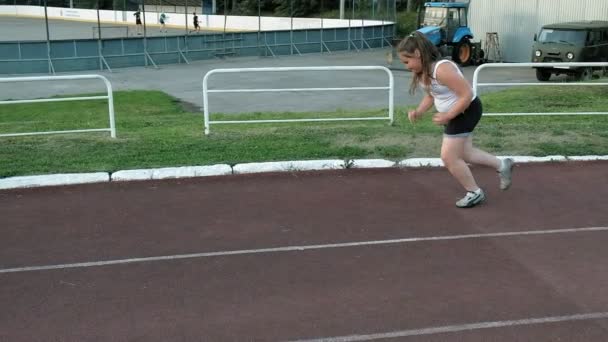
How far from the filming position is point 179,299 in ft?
17.5

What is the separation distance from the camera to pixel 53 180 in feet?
28.6

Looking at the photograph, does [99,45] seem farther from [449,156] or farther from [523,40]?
[449,156]

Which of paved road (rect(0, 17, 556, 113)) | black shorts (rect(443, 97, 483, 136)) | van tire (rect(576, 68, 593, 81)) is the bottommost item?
paved road (rect(0, 17, 556, 113))

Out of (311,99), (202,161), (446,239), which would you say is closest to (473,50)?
(311,99)

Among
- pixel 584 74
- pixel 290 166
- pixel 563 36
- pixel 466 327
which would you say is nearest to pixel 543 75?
pixel 584 74

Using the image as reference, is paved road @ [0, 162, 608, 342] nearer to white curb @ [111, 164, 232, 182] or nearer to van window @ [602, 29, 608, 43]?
white curb @ [111, 164, 232, 182]

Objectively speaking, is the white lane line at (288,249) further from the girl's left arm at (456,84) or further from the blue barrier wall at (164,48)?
the blue barrier wall at (164,48)

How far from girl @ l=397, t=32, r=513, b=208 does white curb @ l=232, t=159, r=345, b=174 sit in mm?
2097

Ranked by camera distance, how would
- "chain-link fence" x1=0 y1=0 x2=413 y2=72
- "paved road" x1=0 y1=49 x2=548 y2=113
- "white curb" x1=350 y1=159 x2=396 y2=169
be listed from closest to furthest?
"white curb" x1=350 y1=159 x2=396 y2=169
"paved road" x1=0 y1=49 x2=548 y2=113
"chain-link fence" x1=0 y1=0 x2=413 y2=72

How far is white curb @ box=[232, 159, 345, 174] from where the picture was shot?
9.25 m

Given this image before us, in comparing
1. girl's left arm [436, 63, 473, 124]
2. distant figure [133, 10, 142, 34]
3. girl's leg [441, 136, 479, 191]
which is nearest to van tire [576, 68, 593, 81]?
girl's leg [441, 136, 479, 191]

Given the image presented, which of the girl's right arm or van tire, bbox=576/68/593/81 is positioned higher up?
the girl's right arm

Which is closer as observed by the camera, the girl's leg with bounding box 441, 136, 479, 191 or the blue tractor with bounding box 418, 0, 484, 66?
the girl's leg with bounding box 441, 136, 479, 191

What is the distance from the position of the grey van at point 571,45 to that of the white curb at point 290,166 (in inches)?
761
